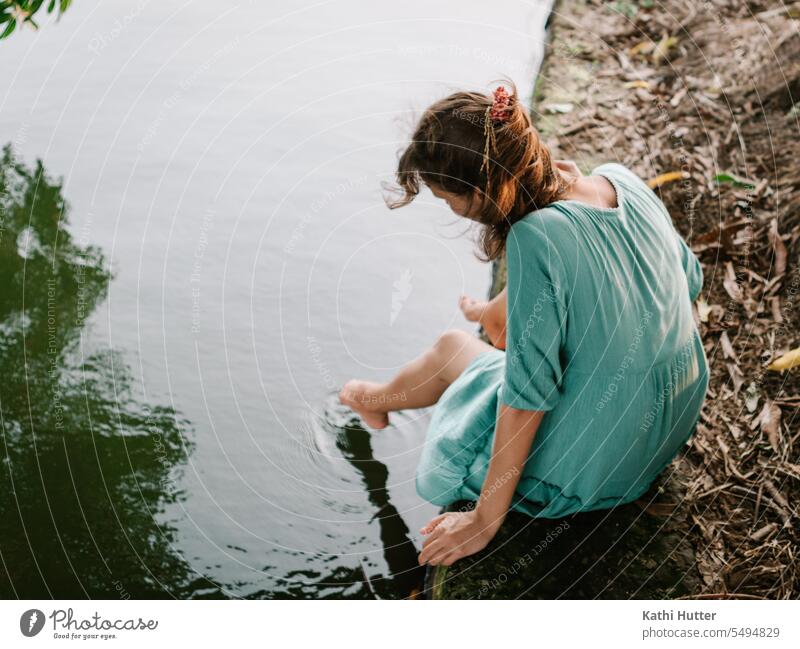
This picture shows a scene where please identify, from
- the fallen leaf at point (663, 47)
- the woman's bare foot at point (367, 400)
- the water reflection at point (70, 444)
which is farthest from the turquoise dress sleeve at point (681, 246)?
the fallen leaf at point (663, 47)

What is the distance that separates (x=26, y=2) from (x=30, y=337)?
747 millimetres

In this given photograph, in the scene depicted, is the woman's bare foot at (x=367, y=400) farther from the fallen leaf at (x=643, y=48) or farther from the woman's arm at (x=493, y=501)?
the fallen leaf at (x=643, y=48)

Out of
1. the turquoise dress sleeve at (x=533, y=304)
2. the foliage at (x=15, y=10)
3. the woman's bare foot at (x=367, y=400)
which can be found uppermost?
the foliage at (x=15, y=10)

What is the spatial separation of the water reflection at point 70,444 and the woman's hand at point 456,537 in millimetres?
341

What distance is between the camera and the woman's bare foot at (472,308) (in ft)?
4.78

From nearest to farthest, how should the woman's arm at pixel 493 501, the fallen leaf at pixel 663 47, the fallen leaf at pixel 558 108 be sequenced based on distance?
1. the woman's arm at pixel 493 501
2. the fallen leaf at pixel 558 108
3. the fallen leaf at pixel 663 47

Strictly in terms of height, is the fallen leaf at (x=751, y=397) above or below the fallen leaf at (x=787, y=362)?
below

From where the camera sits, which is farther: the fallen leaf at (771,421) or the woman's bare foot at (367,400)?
the woman's bare foot at (367,400)

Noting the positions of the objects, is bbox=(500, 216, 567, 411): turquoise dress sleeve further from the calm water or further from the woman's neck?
the calm water

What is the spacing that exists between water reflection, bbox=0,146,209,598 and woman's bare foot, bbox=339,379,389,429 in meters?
0.29

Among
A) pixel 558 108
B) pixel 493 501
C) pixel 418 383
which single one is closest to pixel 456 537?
pixel 493 501

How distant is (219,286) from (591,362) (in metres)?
0.90

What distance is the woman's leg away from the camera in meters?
1.21

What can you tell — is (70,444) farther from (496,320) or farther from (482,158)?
(482,158)
